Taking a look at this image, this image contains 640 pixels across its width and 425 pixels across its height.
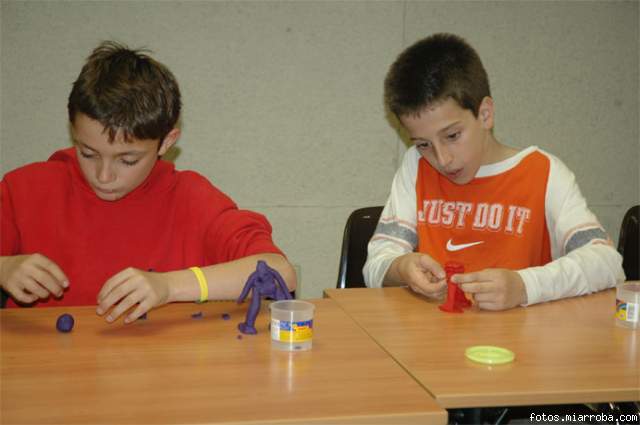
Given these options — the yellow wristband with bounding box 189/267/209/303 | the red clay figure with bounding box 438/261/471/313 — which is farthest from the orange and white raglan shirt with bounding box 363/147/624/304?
the yellow wristband with bounding box 189/267/209/303

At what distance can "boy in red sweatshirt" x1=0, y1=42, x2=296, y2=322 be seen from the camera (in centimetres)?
181

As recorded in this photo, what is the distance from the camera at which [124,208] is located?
2.04m

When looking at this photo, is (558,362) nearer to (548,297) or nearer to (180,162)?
(548,297)

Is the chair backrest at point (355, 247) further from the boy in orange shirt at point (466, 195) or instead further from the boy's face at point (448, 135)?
the boy's face at point (448, 135)

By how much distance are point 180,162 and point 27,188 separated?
1.39 meters

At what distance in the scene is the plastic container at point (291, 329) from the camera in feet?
4.87

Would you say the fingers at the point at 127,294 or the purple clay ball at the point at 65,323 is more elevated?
the fingers at the point at 127,294

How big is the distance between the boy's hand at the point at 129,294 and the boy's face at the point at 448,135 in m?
0.99

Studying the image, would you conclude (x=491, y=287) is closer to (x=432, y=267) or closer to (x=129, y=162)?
(x=432, y=267)

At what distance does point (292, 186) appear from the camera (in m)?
3.49

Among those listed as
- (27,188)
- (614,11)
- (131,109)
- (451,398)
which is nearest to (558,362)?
(451,398)

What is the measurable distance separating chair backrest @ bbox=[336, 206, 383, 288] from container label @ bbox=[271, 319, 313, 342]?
971 millimetres

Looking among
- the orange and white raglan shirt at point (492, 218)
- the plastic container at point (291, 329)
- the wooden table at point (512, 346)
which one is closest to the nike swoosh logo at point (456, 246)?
the orange and white raglan shirt at point (492, 218)

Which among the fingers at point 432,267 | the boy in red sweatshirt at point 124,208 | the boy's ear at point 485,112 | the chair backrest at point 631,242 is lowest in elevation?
the chair backrest at point 631,242
